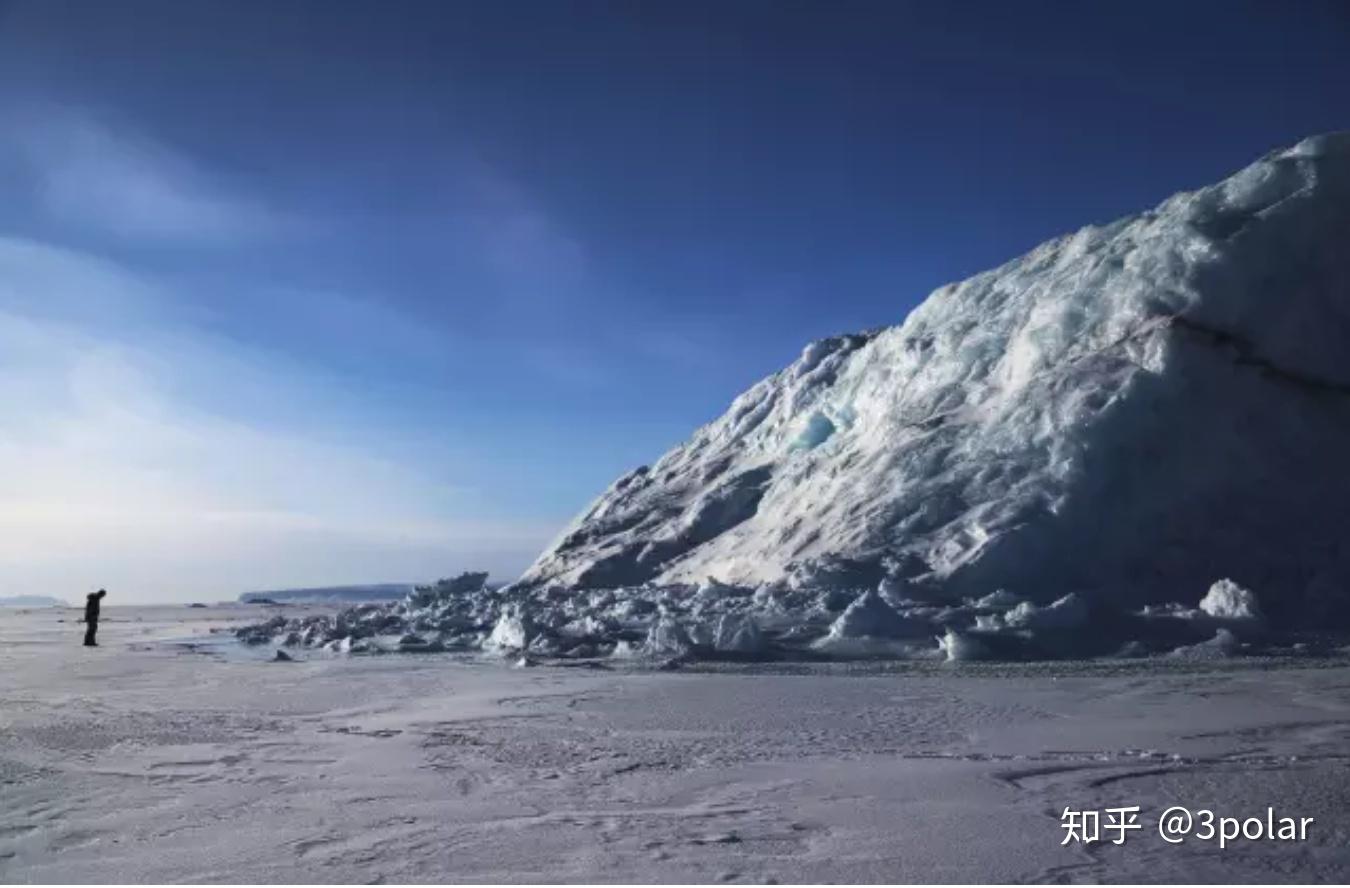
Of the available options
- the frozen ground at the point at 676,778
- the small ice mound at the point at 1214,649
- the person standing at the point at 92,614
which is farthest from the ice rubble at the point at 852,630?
the person standing at the point at 92,614

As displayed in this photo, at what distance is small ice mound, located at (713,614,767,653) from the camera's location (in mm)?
11523

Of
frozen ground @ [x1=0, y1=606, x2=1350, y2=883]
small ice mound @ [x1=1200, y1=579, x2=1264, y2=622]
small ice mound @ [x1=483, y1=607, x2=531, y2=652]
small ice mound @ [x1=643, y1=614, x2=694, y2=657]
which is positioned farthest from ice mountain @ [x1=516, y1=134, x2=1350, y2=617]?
frozen ground @ [x1=0, y1=606, x2=1350, y2=883]

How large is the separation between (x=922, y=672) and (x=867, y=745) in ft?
13.5

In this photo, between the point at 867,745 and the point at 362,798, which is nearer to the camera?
the point at 362,798

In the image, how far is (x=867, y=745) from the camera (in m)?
5.85

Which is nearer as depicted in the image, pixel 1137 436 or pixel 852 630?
pixel 852 630

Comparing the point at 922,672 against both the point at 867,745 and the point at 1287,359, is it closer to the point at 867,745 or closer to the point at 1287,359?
the point at 867,745

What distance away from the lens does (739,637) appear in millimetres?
11594

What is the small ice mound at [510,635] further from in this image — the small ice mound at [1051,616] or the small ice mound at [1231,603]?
the small ice mound at [1231,603]

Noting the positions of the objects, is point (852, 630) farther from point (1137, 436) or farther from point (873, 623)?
point (1137, 436)

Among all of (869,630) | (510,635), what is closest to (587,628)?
(510,635)

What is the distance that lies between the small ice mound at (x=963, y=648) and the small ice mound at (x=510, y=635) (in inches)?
240

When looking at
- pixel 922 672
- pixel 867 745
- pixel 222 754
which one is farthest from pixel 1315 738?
pixel 222 754

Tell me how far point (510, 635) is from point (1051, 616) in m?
7.76
